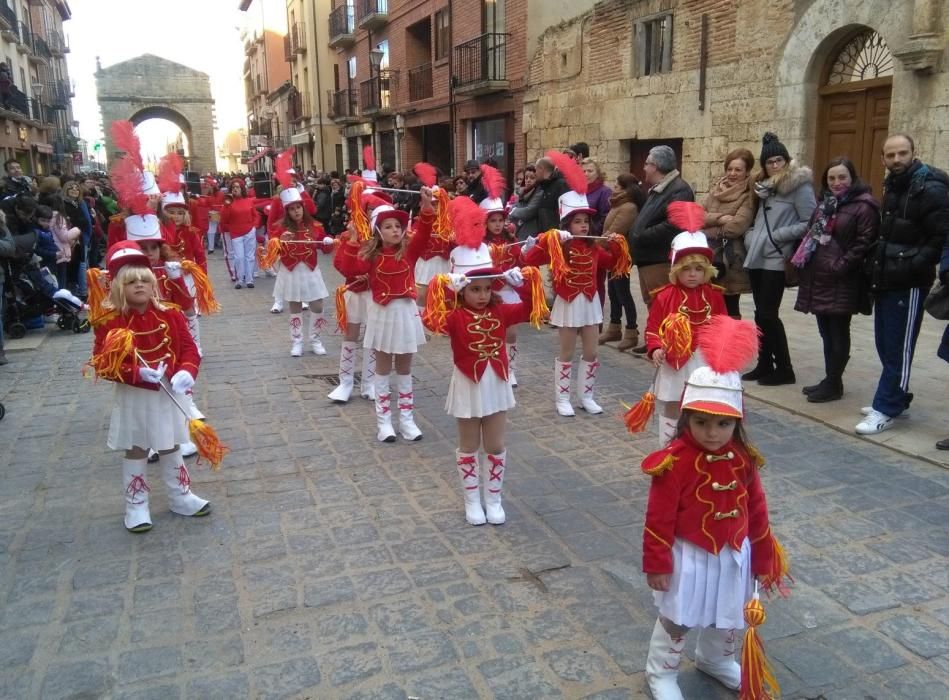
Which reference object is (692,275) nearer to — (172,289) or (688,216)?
(688,216)

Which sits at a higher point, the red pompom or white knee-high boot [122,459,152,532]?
the red pompom

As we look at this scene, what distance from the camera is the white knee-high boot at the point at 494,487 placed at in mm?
4488

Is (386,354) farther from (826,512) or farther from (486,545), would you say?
(826,512)

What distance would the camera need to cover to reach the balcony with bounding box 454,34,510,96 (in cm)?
1944

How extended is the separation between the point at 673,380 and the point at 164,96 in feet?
205

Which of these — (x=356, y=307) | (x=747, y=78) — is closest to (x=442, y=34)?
(x=747, y=78)

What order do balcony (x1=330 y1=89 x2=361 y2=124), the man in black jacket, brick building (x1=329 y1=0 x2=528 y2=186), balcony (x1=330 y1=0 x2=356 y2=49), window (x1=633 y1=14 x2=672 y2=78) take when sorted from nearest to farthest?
the man in black jacket
window (x1=633 y1=14 x2=672 y2=78)
brick building (x1=329 y1=0 x2=528 y2=186)
balcony (x1=330 y1=0 x2=356 y2=49)
balcony (x1=330 y1=89 x2=361 y2=124)

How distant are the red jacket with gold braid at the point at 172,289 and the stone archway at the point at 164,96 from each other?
55006mm

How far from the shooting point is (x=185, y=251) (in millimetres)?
7934

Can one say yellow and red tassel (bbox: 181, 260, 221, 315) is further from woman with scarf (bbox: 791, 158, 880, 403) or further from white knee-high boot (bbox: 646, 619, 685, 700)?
woman with scarf (bbox: 791, 158, 880, 403)

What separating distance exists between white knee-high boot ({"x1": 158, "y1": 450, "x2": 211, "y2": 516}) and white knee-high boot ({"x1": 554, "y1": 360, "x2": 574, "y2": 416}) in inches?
118

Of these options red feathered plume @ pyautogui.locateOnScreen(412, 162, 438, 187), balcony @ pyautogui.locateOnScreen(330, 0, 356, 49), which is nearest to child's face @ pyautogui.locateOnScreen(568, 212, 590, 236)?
red feathered plume @ pyautogui.locateOnScreen(412, 162, 438, 187)

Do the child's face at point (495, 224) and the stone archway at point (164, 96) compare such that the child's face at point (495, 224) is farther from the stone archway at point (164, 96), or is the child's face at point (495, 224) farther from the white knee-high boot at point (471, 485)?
the stone archway at point (164, 96)

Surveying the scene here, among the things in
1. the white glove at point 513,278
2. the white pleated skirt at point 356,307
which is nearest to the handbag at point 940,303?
the white glove at point 513,278
